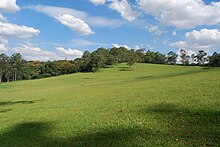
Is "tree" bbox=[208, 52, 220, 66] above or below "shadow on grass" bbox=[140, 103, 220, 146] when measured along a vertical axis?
above

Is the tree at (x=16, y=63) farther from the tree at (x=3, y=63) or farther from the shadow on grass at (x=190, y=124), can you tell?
the shadow on grass at (x=190, y=124)

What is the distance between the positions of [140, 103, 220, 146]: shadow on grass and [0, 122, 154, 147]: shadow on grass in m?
1.30

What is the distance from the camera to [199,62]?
155m

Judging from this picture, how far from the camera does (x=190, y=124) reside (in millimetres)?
9719

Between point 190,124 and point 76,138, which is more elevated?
point 190,124

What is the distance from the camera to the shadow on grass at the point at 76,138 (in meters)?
8.82

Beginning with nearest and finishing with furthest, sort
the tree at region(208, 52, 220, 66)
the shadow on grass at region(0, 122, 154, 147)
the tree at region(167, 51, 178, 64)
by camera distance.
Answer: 1. the shadow on grass at region(0, 122, 154, 147)
2. the tree at region(208, 52, 220, 66)
3. the tree at region(167, 51, 178, 64)

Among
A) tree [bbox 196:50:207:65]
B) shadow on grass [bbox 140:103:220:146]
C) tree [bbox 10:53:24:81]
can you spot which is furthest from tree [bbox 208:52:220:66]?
shadow on grass [bbox 140:103:220:146]

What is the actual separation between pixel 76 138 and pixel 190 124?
4.63 meters

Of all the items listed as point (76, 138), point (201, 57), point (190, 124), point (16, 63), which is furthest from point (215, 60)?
point (76, 138)

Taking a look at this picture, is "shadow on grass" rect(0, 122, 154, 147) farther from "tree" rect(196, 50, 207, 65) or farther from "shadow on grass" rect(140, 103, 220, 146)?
"tree" rect(196, 50, 207, 65)

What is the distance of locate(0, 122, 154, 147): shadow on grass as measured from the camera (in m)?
8.82

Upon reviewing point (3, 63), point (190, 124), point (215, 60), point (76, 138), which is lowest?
point (76, 138)

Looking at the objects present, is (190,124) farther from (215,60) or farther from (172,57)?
(172,57)
